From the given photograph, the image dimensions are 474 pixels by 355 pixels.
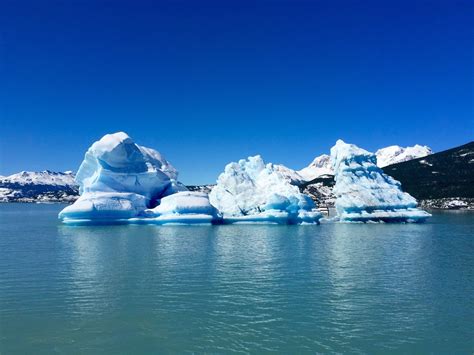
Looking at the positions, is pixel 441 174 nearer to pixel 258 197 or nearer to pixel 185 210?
pixel 258 197

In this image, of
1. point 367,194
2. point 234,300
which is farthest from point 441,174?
point 234,300

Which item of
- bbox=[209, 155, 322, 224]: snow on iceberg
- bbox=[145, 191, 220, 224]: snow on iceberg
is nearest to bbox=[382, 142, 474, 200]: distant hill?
bbox=[209, 155, 322, 224]: snow on iceberg

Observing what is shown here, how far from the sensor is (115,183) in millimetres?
56281

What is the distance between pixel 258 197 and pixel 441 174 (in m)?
108

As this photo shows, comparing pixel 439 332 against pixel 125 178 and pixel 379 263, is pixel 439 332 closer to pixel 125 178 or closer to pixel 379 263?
pixel 379 263

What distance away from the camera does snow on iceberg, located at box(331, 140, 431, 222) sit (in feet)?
197

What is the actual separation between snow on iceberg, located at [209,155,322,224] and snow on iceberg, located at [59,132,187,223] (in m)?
8.08

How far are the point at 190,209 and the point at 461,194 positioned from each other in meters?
98.2

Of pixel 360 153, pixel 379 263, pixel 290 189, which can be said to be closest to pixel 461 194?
pixel 360 153

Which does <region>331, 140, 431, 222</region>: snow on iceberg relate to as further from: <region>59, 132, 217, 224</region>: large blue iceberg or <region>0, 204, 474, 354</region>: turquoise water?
<region>0, 204, 474, 354</region>: turquoise water

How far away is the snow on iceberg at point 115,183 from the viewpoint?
52188 millimetres

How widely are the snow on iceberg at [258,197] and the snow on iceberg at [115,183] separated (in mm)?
8077

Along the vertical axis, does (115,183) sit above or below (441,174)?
below

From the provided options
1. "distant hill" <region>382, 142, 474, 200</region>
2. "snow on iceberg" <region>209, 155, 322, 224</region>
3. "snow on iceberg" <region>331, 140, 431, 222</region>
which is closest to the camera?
"snow on iceberg" <region>209, 155, 322, 224</region>
